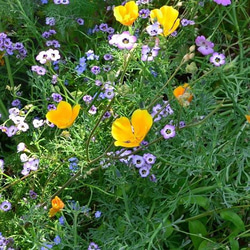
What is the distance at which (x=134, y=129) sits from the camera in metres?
1.34

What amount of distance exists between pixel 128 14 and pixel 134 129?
0.35 metres

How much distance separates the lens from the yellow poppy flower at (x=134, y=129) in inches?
51.7

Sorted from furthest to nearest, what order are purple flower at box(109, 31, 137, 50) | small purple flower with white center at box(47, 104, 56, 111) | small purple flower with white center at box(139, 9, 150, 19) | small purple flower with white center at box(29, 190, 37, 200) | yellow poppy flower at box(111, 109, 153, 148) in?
small purple flower with white center at box(139, 9, 150, 19)
small purple flower with white center at box(47, 104, 56, 111)
small purple flower with white center at box(29, 190, 37, 200)
purple flower at box(109, 31, 137, 50)
yellow poppy flower at box(111, 109, 153, 148)

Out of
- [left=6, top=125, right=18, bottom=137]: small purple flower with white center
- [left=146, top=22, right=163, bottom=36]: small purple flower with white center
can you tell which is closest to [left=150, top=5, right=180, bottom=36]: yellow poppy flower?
[left=146, top=22, right=163, bottom=36]: small purple flower with white center

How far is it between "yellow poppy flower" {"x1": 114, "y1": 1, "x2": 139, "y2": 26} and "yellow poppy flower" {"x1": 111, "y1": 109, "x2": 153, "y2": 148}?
0.92 ft

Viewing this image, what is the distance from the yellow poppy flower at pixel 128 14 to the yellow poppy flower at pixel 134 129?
0.28 meters

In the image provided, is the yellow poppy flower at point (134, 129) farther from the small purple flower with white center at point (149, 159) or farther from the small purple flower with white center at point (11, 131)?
the small purple flower with white center at point (11, 131)

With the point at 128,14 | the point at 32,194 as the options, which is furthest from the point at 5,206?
the point at 128,14

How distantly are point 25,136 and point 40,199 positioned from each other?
29cm

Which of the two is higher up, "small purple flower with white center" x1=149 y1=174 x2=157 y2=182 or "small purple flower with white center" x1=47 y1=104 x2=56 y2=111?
"small purple flower with white center" x1=47 y1=104 x2=56 y2=111

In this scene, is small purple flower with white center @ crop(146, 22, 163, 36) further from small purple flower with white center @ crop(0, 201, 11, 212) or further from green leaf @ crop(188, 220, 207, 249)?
small purple flower with white center @ crop(0, 201, 11, 212)

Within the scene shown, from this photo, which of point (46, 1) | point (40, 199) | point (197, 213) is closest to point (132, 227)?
point (197, 213)

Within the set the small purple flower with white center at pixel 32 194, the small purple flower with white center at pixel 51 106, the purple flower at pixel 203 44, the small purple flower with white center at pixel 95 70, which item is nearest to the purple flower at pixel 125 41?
the purple flower at pixel 203 44

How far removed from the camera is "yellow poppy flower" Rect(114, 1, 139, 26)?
1.45 metres
